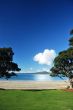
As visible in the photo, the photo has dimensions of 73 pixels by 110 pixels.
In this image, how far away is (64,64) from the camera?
39312mm

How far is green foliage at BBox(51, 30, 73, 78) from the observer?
3796 cm

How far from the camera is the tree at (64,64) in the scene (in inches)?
1495

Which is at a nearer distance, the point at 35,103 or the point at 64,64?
the point at 35,103

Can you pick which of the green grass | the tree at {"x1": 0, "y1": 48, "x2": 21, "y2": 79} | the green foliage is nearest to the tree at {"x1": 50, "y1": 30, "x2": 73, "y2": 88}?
the green foliage

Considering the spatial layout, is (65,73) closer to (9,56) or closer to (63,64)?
(63,64)

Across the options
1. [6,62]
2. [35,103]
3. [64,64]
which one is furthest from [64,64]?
[35,103]

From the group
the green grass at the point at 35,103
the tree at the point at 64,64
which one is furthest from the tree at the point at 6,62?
the green grass at the point at 35,103

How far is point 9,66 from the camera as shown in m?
41.6

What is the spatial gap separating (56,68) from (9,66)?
7383 millimetres

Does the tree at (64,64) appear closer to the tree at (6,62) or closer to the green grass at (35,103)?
the tree at (6,62)

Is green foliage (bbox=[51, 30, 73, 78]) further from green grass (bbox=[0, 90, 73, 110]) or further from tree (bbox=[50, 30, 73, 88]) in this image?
green grass (bbox=[0, 90, 73, 110])

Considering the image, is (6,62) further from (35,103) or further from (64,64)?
(35,103)

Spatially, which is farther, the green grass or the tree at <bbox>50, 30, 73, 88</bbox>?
the tree at <bbox>50, 30, 73, 88</bbox>

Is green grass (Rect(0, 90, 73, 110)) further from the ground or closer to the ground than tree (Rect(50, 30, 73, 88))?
closer to the ground
